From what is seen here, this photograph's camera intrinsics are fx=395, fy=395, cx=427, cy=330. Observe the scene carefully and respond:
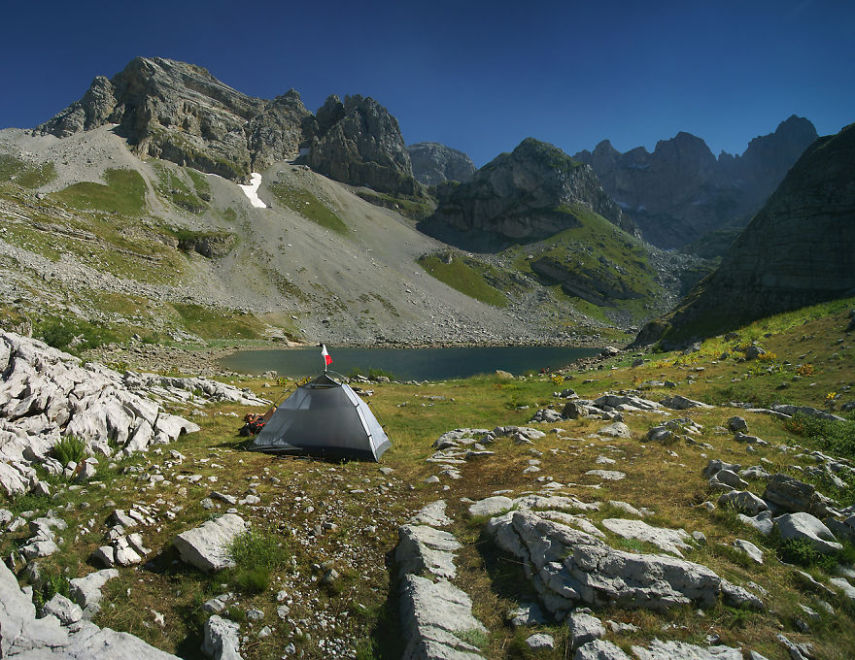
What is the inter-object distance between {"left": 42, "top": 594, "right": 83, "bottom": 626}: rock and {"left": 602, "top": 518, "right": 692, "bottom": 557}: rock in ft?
27.5

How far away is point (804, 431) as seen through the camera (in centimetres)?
1376

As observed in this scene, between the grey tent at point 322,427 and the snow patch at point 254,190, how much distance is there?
15047cm

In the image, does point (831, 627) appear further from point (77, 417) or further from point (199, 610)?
point (77, 417)

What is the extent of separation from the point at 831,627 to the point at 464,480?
7.56m

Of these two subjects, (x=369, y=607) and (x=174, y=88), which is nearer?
(x=369, y=607)

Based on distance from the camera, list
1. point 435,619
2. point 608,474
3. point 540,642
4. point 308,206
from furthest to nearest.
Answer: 1. point 308,206
2. point 608,474
3. point 435,619
4. point 540,642

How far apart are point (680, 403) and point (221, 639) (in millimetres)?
20558

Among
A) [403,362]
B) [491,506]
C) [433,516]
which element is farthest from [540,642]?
[403,362]

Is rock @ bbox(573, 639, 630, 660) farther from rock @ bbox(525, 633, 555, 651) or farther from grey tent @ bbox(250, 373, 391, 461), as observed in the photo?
grey tent @ bbox(250, 373, 391, 461)

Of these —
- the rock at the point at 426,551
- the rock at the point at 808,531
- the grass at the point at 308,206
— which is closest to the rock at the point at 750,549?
the rock at the point at 808,531

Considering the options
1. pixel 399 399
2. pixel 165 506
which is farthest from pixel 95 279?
pixel 165 506

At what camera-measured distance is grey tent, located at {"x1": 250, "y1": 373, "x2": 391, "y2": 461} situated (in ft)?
44.4

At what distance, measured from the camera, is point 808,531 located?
7.09 m

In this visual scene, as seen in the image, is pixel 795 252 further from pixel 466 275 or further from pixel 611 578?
pixel 466 275
